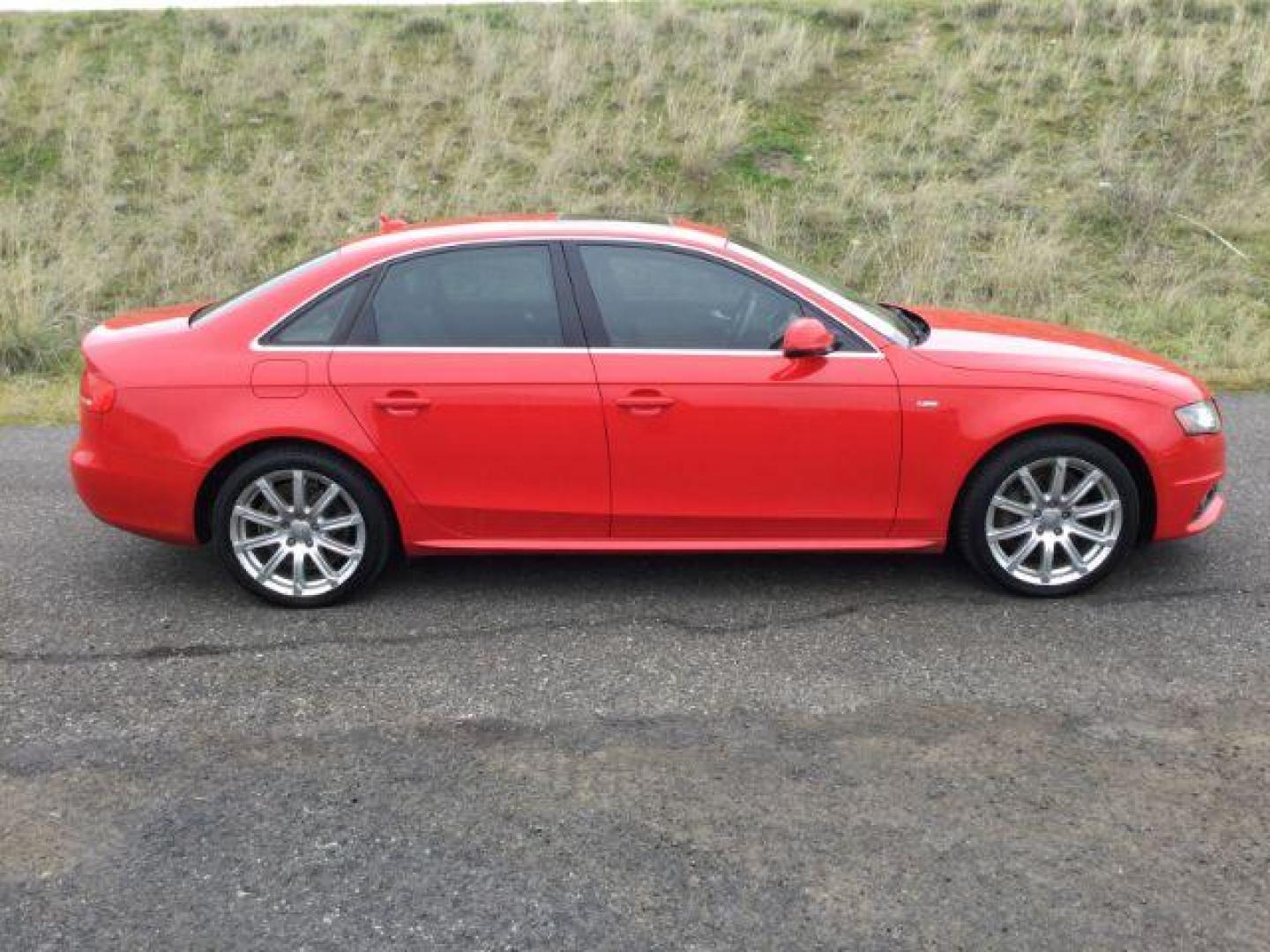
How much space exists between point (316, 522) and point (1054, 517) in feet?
9.83

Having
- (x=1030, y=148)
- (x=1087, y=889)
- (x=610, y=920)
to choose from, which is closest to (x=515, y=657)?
(x=610, y=920)

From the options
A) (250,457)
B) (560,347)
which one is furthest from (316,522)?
(560,347)

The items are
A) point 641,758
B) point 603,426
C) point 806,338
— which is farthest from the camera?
point 603,426

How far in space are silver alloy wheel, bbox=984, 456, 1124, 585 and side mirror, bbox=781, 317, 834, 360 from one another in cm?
95

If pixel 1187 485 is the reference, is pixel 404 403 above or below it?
above

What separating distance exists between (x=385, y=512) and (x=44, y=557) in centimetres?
188

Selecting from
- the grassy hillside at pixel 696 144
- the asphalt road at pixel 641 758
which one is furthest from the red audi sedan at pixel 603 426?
the grassy hillside at pixel 696 144

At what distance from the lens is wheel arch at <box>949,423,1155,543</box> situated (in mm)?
5352

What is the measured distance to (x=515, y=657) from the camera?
16.2 ft

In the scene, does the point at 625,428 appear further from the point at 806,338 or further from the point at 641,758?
the point at 641,758

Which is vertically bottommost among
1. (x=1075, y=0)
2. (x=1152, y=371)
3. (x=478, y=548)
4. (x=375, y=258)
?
(x=478, y=548)

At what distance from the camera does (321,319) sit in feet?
17.7

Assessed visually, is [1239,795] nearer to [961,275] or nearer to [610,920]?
[610,920]

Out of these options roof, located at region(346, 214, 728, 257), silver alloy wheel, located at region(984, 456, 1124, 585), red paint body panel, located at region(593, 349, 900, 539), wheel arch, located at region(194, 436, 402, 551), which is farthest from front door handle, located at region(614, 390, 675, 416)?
silver alloy wheel, located at region(984, 456, 1124, 585)
